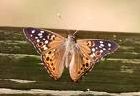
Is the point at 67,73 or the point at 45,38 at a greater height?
the point at 45,38

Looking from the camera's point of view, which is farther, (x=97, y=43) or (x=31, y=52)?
(x=97, y=43)

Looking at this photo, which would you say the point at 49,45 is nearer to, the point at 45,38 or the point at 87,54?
the point at 45,38

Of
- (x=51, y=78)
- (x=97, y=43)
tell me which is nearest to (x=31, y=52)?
(x=51, y=78)

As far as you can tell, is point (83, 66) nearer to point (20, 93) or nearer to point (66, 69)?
point (66, 69)

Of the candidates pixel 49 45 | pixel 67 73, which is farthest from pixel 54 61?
pixel 67 73

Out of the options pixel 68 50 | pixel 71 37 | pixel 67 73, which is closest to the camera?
pixel 67 73

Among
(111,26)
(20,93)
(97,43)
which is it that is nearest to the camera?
(20,93)

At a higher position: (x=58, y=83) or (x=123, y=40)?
(x=123, y=40)
